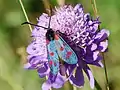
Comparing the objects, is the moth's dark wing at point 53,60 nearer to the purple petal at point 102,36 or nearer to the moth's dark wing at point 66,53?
the moth's dark wing at point 66,53

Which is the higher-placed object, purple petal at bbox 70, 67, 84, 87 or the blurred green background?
the blurred green background

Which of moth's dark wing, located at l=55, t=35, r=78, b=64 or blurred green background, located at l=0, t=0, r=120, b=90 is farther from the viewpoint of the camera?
blurred green background, located at l=0, t=0, r=120, b=90

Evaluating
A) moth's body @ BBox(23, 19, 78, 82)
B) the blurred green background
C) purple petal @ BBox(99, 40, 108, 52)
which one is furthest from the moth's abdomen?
the blurred green background

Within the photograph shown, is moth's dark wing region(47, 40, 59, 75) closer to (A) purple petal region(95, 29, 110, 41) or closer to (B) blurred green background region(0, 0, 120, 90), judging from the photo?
(A) purple petal region(95, 29, 110, 41)

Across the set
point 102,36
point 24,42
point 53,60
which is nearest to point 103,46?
point 102,36

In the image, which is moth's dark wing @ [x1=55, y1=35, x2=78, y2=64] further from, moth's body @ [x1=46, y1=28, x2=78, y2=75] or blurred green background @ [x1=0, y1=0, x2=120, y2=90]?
blurred green background @ [x1=0, y1=0, x2=120, y2=90]

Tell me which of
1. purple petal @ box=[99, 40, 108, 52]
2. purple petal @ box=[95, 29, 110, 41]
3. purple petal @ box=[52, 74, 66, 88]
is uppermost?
purple petal @ box=[95, 29, 110, 41]
